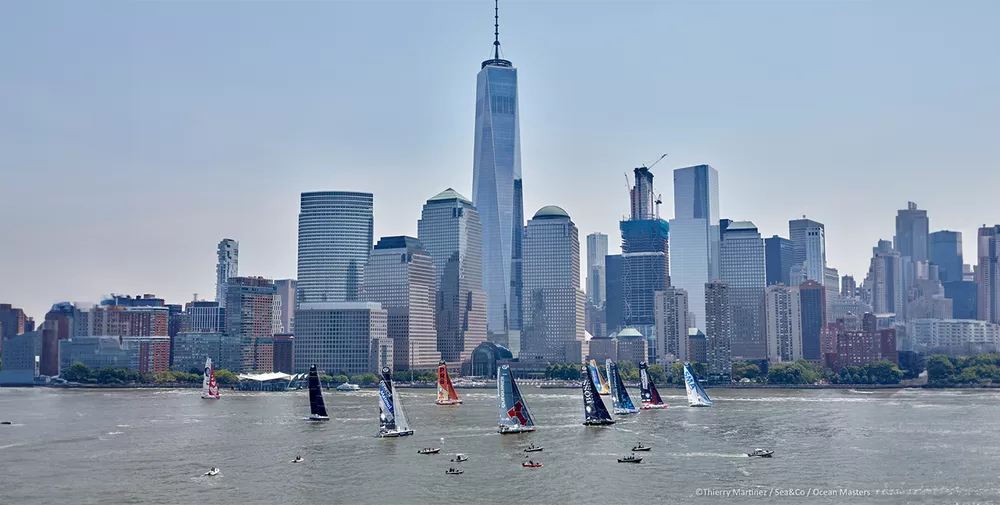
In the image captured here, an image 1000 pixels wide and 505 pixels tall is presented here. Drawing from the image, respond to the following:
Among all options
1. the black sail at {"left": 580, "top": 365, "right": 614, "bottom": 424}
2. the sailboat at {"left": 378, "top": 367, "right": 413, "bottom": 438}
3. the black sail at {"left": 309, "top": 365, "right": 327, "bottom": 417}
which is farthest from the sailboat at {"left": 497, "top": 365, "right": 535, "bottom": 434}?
the black sail at {"left": 309, "top": 365, "right": 327, "bottom": 417}

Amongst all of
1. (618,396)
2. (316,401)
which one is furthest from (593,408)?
(316,401)

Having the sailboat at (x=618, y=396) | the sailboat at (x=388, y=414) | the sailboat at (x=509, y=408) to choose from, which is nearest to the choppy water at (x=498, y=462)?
the sailboat at (x=388, y=414)

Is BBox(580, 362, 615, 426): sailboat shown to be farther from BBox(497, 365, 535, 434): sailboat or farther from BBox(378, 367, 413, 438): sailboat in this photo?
BBox(378, 367, 413, 438): sailboat

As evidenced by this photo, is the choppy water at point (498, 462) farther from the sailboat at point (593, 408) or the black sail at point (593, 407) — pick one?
the black sail at point (593, 407)

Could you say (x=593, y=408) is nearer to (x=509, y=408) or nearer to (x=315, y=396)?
(x=509, y=408)

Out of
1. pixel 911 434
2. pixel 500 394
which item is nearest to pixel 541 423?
pixel 500 394

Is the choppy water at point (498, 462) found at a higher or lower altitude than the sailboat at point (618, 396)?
lower
